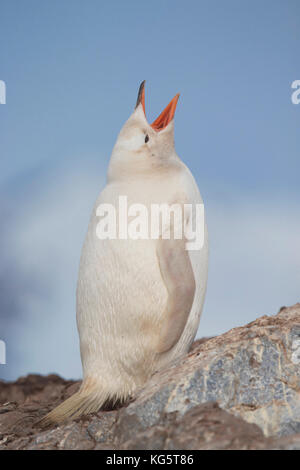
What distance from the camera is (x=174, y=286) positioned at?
9.96 ft

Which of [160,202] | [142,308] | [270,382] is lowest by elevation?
[270,382]

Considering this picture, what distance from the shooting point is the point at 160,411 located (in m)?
2.37

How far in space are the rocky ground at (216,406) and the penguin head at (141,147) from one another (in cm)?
120

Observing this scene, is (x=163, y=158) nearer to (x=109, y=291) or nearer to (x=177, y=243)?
(x=177, y=243)

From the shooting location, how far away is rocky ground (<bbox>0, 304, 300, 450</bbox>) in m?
2.13

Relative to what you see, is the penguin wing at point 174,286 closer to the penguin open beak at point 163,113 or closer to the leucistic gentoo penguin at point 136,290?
the leucistic gentoo penguin at point 136,290

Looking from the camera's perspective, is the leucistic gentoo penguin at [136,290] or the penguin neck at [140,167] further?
the penguin neck at [140,167]

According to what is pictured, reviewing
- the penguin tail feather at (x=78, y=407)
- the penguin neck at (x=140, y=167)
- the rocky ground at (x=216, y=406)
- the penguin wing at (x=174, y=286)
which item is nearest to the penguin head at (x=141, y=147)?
the penguin neck at (x=140, y=167)

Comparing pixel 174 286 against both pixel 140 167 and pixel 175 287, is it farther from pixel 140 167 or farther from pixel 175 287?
pixel 140 167

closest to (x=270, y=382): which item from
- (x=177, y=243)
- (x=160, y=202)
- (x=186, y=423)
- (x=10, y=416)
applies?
(x=186, y=423)

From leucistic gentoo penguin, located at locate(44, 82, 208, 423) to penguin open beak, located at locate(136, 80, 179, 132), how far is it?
0.20 metres

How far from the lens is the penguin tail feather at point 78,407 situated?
9.46 feet
